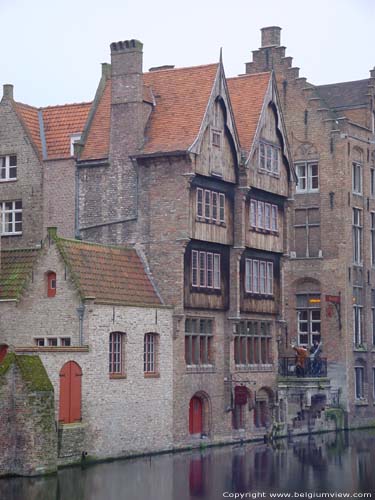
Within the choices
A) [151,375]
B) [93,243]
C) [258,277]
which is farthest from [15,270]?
[258,277]

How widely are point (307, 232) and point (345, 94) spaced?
911 cm

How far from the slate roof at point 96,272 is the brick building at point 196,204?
3.89ft

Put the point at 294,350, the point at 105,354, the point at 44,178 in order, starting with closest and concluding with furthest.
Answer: the point at 105,354
the point at 44,178
the point at 294,350

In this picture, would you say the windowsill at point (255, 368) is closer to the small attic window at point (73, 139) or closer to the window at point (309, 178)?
the window at point (309, 178)

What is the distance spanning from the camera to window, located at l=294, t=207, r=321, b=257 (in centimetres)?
6631

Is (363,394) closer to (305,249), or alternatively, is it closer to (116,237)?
(305,249)

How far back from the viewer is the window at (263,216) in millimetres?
57000

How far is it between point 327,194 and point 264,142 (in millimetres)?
9550

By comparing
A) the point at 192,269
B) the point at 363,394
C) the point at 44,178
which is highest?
the point at 44,178

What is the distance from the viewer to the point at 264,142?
188 ft

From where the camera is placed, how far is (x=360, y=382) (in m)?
66.8

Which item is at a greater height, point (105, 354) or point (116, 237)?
point (116, 237)

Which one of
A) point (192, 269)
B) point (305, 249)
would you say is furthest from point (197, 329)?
point (305, 249)

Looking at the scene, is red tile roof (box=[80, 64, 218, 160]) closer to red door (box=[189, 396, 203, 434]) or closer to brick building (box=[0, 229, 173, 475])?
brick building (box=[0, 229, 173, 475])
